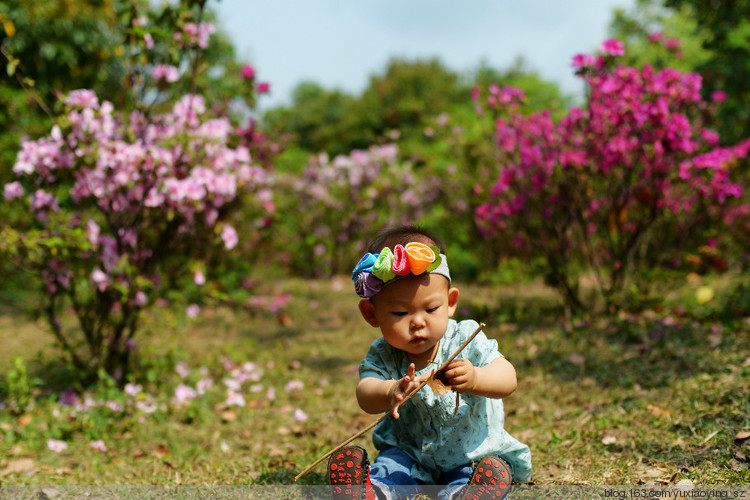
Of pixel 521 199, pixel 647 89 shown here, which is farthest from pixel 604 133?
pixel 521 199

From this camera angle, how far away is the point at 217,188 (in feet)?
13.0

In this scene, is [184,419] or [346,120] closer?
[184,419]

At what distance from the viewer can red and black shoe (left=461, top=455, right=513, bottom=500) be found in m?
2.09

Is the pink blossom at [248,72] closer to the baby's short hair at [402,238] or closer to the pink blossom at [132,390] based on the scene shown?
the pink blossom at [132,390]

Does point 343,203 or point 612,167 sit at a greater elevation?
point 343,203

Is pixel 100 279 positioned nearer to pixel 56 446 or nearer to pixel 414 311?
pixel 56 446

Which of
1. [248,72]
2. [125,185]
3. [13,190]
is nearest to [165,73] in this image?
[125,185]

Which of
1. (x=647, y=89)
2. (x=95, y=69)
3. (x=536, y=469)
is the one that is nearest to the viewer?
(x=536, y=469)

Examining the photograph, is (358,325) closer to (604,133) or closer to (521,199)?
(521,199)

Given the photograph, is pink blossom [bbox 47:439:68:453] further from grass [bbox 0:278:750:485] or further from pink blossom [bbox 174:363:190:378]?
pink blossom [bbox 174:363:190:378]

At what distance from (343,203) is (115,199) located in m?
5.24

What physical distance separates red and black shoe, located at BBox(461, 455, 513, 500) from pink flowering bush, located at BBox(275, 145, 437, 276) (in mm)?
6713

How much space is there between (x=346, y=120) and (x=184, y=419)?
21.6 meters

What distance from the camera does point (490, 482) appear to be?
2100 millimetres
